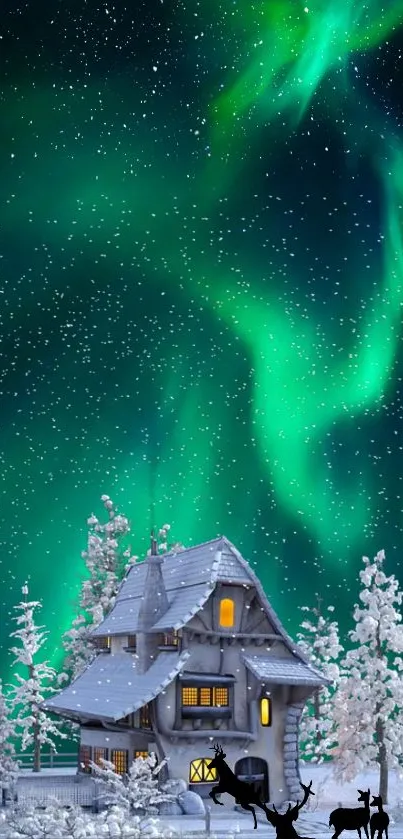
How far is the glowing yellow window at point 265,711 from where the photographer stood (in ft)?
122

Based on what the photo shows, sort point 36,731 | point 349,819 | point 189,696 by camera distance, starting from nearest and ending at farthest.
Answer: point 349,819
point 189,696
point 36,731

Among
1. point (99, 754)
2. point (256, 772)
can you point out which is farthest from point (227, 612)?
point (99, 754)

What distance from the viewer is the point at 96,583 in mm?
52000

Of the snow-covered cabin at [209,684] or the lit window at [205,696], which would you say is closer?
the snow-covered cabin at [209,684]

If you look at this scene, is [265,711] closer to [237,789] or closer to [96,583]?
[96,583]

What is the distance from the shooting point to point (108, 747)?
3838 cm

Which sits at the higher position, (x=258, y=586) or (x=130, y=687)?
(x=258, y=586)

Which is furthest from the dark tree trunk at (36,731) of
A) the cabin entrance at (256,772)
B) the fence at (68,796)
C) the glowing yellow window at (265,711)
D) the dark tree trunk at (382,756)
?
the dark tree trunk at (382,756)

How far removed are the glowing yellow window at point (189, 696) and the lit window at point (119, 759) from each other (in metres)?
3.72

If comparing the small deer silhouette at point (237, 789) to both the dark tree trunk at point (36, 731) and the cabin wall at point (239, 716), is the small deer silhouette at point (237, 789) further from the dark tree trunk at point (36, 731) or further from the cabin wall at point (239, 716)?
the dark tree trunk at point (36, 731)

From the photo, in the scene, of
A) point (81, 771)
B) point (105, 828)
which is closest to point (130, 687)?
point (81, 771)

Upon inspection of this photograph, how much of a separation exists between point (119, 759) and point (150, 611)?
241 inches

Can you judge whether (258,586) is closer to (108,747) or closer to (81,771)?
(108,747)

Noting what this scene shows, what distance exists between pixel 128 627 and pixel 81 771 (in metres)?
8.05
